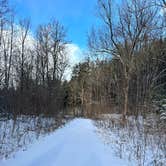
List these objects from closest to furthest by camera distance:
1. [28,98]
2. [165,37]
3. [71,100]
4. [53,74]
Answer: [165,37] < [28,98] < [53,74] < [71,100]

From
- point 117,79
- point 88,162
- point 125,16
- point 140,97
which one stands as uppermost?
point 125,16

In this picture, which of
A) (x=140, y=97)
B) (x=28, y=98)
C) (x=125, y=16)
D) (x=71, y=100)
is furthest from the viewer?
(x=71, y=100)

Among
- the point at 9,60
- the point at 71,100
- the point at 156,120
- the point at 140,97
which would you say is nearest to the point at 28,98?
the point at 9,60

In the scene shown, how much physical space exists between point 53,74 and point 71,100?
27.6m

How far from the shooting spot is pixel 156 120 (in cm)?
1330

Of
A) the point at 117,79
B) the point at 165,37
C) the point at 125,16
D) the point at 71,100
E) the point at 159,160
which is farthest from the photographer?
the point at 71,100

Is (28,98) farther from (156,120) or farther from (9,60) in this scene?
(156,120)

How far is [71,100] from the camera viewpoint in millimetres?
70000

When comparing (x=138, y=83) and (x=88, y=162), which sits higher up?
(x=138, y=83)

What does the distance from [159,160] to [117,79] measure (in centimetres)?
3211

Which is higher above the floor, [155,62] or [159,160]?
[155,62]

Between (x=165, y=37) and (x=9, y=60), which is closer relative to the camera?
(x=165, y=37)

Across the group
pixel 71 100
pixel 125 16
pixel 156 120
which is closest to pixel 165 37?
pixel 125 16

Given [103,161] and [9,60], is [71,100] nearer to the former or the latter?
[9,60]
